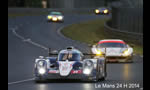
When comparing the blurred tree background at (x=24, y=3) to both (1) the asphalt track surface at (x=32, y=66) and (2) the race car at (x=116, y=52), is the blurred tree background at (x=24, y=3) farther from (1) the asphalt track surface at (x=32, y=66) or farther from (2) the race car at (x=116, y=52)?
(2) the race car at (x=116, y=52)

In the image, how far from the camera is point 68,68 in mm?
20453

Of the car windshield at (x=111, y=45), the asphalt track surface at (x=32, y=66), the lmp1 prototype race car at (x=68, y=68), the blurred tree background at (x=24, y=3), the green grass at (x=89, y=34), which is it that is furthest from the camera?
the blurred tree background at (x=24, y=3)

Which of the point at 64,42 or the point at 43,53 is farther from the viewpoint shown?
the point at 64,42

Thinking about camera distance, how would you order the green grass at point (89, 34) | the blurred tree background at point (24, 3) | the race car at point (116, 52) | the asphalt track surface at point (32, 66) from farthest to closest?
the blurred tree background at point (24, 3), the green grass at point (89, 34), the race car at point (116, 52), the asphalt track surface at point (32, 66)

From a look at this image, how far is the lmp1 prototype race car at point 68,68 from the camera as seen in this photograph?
66.5ft

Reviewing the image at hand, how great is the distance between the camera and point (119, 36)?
4956 centimetres

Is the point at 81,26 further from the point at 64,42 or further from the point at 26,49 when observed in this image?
the point at 26,49

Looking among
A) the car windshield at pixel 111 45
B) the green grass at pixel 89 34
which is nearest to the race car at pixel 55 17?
the green grass at pixel 89 34

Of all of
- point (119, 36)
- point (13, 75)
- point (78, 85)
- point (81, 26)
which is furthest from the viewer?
point (81, 26)

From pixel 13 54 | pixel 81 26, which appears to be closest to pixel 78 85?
pixel 13 54

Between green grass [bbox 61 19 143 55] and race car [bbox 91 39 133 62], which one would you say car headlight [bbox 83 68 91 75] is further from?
green grass [bbox 61 19 143 55]

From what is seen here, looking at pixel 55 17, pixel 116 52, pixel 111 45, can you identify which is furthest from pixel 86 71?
pixel 55 17

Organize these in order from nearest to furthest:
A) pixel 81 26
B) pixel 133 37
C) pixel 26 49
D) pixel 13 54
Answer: pixel 13 54 < pixel 26 49 < pixel 133 37 < pixel 81 26

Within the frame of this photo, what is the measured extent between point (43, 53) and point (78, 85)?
18443 millimetres
